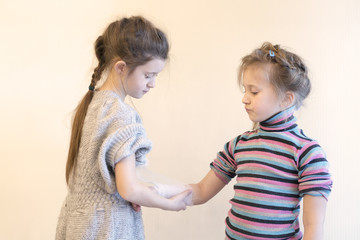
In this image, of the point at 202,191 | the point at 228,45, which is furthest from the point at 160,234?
the point at 228,45

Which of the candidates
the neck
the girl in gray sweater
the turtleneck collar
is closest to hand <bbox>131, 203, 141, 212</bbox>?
the girl in gray sweater

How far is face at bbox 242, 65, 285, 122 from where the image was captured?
96cm

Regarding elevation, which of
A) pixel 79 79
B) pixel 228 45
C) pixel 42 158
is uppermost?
pixel 228 45

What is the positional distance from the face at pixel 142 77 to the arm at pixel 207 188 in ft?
1.21

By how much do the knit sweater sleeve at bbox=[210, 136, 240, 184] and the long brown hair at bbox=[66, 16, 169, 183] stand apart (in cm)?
33

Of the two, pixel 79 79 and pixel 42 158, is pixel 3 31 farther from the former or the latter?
pixel 42 158

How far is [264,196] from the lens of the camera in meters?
0.95

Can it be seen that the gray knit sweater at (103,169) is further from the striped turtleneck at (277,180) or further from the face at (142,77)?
the striped turtleneck at (277,180)

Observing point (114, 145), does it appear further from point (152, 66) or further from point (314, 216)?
point (314, 216)

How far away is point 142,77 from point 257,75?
1.03ft

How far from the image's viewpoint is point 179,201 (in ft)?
3.45

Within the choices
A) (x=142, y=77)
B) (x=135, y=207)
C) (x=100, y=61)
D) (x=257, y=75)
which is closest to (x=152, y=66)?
(x=142, y=77)

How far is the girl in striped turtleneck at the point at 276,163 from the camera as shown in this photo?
0.89m

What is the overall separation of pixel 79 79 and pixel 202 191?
0.81 meters
